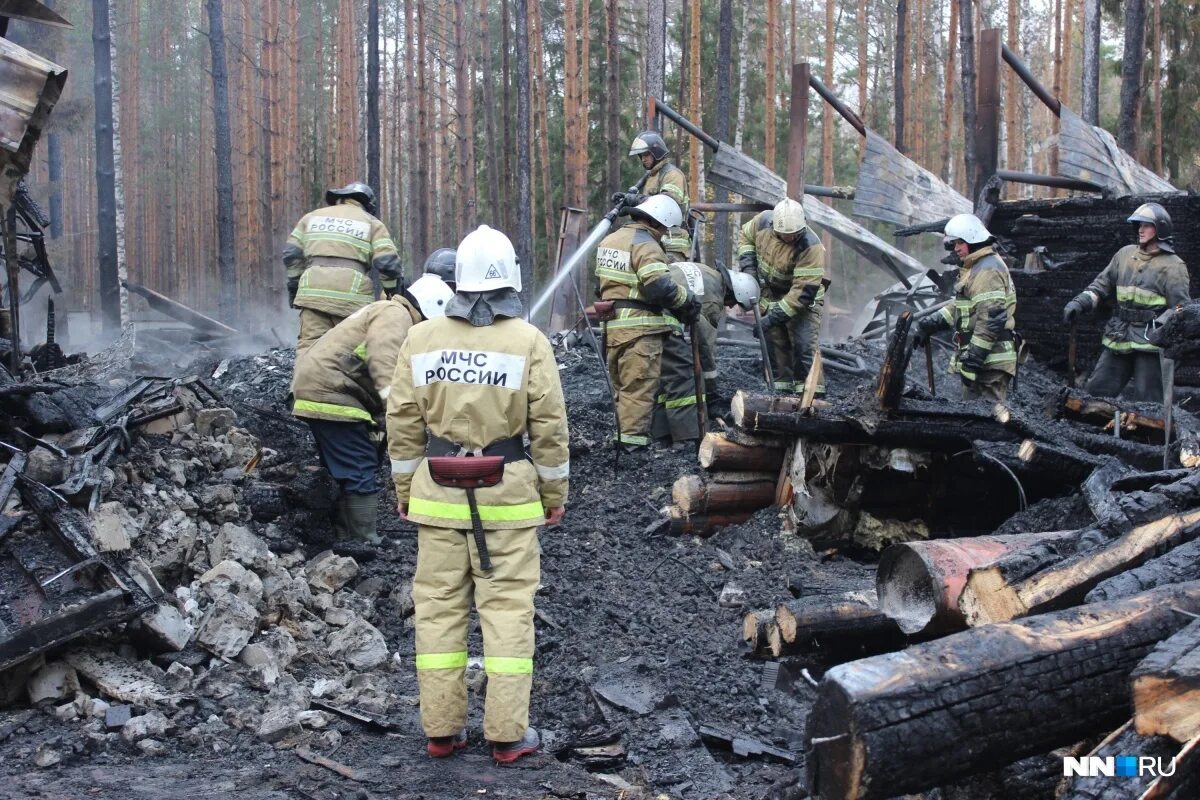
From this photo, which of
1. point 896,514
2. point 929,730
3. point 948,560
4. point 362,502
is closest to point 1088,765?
point 929,730

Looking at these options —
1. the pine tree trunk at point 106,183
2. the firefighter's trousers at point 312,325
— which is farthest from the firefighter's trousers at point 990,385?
the pine tree trunk at point 106,183

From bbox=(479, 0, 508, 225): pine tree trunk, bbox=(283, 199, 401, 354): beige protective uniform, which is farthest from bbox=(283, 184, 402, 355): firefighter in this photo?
bbox=(479, 0, 508, 225): pine tree trunk

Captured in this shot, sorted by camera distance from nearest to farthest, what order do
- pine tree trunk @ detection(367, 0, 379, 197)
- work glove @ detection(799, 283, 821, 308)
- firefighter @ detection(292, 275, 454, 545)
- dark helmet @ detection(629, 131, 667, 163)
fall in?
firefighter @ detection(292, 275, 454, 545), work glove @ detection(799, 283, 821, 308), dark helmet @ detection(629, 131, 667, 163), pine tree trunk @ detection(367, 0, 379, 197)

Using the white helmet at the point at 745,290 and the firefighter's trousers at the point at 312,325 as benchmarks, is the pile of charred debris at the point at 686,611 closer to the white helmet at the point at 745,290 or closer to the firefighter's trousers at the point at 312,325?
the firefighter's trousers at the point at 312,325

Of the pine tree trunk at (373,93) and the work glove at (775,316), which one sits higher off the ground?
the pine tree trunk at (373,93)

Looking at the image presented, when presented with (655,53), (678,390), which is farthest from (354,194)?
(655,53)

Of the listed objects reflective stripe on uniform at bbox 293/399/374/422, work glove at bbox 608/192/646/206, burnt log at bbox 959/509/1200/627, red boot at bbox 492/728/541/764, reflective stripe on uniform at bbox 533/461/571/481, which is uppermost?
work glove at bbox 608/192/646/206

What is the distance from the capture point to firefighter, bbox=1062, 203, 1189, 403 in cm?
883

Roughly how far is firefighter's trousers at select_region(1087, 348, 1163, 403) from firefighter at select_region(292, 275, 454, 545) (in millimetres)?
5943

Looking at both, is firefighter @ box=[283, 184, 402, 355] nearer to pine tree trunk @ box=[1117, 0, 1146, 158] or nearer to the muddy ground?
the muddy ground

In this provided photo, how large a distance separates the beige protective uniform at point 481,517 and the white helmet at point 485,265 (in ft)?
0.52

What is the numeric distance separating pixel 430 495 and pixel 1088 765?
2530 millimetres

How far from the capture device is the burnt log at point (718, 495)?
698 centimetres

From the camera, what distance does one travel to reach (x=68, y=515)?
5.07 metres
